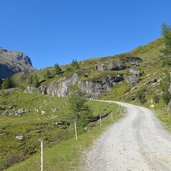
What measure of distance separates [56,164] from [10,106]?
147274 mm

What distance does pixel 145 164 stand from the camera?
21.2 metres

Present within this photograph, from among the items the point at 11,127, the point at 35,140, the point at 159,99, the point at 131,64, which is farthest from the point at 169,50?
the point at 131,64

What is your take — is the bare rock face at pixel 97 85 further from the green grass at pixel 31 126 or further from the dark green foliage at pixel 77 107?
the dark green foliage at pixel 77 107

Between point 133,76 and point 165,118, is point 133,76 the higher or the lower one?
the higher one

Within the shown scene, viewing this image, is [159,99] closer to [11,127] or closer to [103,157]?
[11,127]

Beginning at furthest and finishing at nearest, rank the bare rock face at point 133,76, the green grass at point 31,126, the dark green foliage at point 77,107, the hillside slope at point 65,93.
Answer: the bare rock face at point 133,76 < the hillside slope at point 65,93 < the dark green foliage at point 77,107 < the green grass at point 31,126

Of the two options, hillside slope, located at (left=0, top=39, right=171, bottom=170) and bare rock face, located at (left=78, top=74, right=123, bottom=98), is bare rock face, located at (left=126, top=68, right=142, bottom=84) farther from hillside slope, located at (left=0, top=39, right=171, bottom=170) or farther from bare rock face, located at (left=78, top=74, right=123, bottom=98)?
bare rock face, located at (left=78, top=74, right=123, bottom=98)

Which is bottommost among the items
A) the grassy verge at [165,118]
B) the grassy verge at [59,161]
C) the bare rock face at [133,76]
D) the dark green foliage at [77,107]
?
the grassy verge at [59,161]

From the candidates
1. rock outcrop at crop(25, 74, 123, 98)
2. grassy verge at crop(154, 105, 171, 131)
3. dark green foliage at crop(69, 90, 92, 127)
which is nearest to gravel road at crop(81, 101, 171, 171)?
grassy verge at crop(154, 105, 171, 131)

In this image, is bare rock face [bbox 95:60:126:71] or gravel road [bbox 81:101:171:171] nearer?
gravel road [bbox 81:101:171:171]

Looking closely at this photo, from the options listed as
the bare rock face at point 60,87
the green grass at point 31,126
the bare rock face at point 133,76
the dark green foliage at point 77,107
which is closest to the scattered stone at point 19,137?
the green grass at point 31,126

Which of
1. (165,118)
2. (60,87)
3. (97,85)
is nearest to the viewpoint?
(165,118)

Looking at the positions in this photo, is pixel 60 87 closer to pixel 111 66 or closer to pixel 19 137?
pixel 111 66

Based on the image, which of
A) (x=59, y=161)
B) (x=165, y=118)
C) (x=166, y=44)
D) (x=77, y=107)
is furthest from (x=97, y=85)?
(x=59, y=161)
